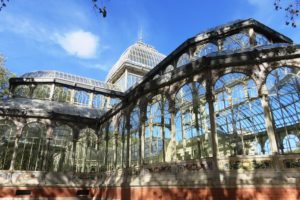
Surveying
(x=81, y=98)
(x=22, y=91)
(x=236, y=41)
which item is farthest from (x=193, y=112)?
(x=22, y=91)

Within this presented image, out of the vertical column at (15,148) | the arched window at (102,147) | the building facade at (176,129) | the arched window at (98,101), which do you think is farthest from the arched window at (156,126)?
the arched window at (98,101)

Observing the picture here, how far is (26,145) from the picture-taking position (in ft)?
69.9

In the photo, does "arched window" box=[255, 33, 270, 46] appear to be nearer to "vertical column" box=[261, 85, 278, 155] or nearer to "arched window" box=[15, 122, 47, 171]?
"vertical column" box=[261, 85, 278, 155]

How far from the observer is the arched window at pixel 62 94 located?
92.0 feet

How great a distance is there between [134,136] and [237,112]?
7.92m

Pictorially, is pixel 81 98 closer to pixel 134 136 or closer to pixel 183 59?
pixel 134 136

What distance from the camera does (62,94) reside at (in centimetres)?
2859

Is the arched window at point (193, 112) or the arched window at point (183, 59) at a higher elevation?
the arched window at point (183, 59)

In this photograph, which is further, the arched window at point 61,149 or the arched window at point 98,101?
Answer: the arched window at point 98,101

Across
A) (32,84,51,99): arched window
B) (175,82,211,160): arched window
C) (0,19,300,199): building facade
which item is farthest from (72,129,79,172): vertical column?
(175,82,211,160): arched window

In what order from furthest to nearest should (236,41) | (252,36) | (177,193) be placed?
(236,41) < (252,36) < (177,193)

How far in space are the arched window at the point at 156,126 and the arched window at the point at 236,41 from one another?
8.04 metres

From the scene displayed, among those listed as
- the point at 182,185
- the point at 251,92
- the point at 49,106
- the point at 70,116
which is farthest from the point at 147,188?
the point at 49,106

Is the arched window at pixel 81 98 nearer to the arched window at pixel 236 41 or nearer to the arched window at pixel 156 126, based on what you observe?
the arched window at pixel 156 126
